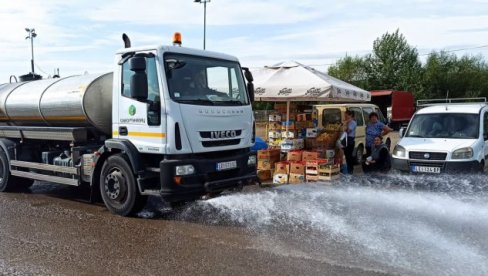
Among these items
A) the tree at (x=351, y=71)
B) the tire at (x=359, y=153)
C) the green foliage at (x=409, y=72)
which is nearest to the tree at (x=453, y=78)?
the green foliage at (x=409, y=72)

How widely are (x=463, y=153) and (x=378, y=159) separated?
2058 millimetres

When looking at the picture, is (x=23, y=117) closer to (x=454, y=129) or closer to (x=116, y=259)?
(x=116, y=259)

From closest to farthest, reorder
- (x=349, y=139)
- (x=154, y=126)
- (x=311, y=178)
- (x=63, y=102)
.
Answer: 1. (x=154, y=126)
2. (x=63, y=102)
3. (x=311, y=178)
4. (x=349, y=139)

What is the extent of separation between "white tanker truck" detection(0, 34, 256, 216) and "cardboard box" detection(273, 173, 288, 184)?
2.77 metres

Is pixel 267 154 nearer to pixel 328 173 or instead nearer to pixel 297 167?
pixel 297 167

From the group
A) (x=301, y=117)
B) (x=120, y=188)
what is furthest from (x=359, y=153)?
(x=120, y=188)

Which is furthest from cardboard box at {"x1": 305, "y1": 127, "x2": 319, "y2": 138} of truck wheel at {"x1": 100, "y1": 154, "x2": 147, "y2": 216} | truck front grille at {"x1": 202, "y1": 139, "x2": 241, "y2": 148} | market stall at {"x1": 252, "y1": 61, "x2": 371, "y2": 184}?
truck wheel at {"x1": 100, "y1": 154, "x2": 147, "y2": 216}

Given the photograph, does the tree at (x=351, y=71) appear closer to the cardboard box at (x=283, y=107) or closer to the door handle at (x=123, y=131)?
the cardboard box at (x=283, y=107)

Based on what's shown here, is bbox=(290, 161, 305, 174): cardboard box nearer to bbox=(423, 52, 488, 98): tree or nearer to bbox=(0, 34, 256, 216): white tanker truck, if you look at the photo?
bbox=(0, 34, 256, 216): white tanker truck

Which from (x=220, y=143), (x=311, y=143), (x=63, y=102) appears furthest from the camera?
(x=311, y=143)

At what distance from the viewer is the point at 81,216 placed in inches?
293

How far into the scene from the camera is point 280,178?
10.5 metres

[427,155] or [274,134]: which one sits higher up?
[274,134]

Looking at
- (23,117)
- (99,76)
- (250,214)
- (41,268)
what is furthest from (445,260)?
(23,117)
